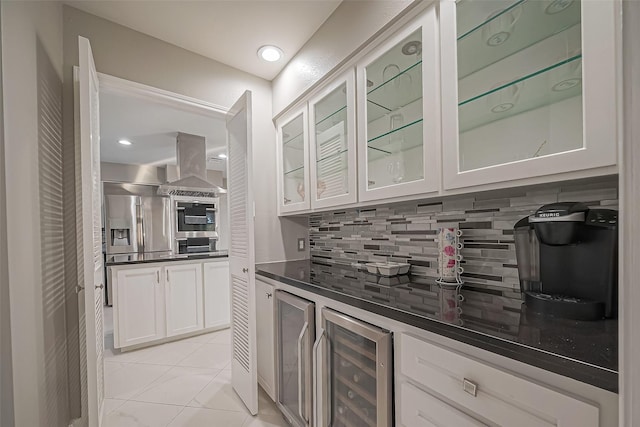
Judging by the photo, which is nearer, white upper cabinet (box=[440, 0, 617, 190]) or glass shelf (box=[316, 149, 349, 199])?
white upper cabinet (box=[440, 0, 617, 190])

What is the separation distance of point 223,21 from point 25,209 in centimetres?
147

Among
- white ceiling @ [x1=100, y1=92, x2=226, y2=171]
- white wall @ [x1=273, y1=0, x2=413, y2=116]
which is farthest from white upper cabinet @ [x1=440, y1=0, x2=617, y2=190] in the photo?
white ceiling @ [x1=100, y1=92, x2=226, y2=171]

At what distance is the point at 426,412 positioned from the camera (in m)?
0.84

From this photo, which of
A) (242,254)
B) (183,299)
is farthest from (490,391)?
(183,299)

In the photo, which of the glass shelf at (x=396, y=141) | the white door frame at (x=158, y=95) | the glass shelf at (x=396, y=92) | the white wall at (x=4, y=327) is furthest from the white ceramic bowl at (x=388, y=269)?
the white door frame at (x=158, y=95)

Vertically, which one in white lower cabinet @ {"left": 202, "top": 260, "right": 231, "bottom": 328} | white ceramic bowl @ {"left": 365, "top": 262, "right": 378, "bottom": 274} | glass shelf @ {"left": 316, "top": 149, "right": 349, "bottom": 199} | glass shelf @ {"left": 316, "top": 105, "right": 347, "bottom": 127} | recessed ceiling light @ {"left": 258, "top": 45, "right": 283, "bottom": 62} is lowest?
white lower cabinet @ {"left": 202, "top": 260, "right": 231, "bottom": 328}

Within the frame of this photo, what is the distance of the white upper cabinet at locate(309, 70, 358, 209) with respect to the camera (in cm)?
157

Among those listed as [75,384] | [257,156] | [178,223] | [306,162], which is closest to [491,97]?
[306,162]

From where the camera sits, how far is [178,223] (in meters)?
5.39

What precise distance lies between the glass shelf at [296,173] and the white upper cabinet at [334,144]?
0.72 feet

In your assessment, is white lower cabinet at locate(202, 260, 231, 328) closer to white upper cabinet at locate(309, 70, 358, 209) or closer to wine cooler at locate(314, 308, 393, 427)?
white upper cabinet at locate(309, 70, 358, 209)

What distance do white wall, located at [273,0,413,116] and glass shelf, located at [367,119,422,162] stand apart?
1.64ft

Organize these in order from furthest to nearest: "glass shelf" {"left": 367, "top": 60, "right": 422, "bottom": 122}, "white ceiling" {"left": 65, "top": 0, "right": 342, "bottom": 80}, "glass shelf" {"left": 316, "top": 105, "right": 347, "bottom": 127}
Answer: "glass shelf" {"left": 316, "top": 105, "right": 347, "bottom": 127} → "white ceiling" {"left": 65, "top": 0, "right": 342, "bottom": 80} → "glass shelf" {"left": 367, "top": 60, "right": 422, "bottom": 122}

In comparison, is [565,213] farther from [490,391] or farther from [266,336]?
[266,336]
